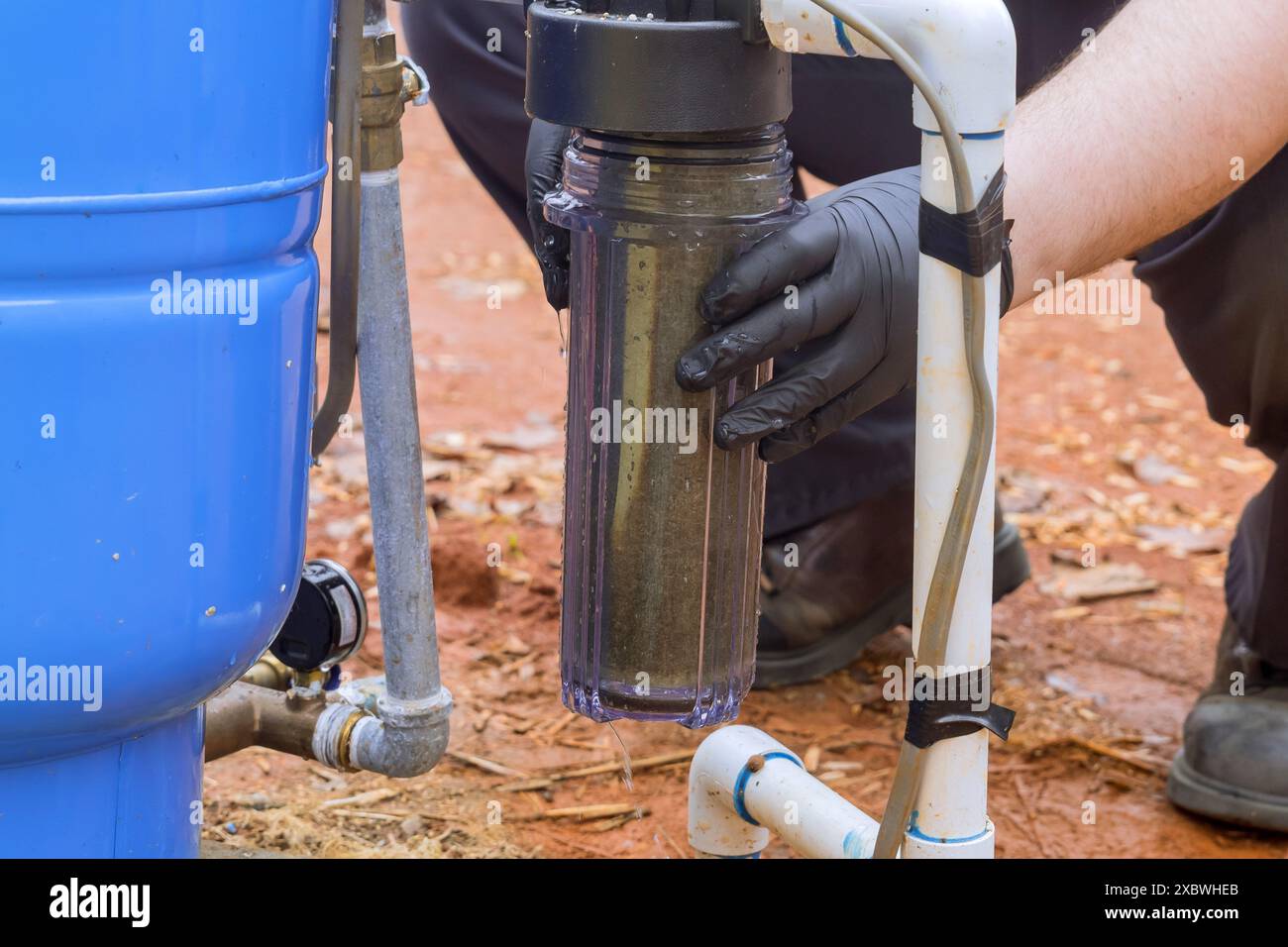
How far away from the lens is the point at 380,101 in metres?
1.18

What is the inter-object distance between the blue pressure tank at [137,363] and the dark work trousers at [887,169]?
106 cm

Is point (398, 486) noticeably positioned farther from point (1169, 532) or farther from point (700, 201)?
point (1169, 532)

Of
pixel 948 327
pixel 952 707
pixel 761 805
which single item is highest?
pixel 948 327

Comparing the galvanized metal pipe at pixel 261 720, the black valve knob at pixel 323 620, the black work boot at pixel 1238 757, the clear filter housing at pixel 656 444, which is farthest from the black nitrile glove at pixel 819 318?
the black work boot at pixel 1238 757

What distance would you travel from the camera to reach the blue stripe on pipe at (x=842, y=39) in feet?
3.02

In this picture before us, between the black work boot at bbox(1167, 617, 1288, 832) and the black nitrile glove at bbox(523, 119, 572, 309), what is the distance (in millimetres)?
989

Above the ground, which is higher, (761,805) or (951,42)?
(951,42)

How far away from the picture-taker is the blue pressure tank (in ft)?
2.85

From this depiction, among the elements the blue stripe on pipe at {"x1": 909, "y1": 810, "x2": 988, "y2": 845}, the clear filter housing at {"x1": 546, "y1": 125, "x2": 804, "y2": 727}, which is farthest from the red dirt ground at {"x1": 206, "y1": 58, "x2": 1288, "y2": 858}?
the blue stripe on pipe at {"x1": 909, "y1": 810, "x2": 988, "y2": 845}

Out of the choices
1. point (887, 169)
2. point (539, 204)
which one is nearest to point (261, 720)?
point (539, 204)

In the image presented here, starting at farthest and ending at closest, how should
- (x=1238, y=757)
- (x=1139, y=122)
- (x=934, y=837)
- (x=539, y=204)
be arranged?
(x=1238, y=757) → (x=539, y=204) → (x=1139, y=122) → (x=934, y=837)

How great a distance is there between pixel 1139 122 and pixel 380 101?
2.18ft

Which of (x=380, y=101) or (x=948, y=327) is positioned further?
(x=380, y=101)

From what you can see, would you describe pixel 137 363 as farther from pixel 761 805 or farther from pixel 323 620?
pixel 761 805
